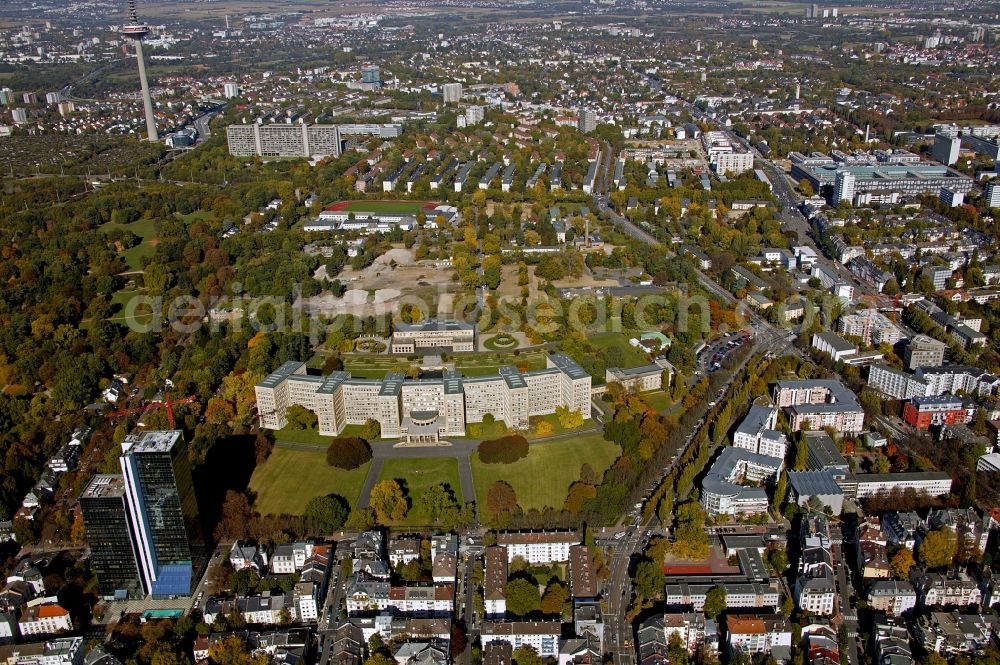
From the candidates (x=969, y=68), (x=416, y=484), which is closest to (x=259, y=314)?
(x=416, y=484)

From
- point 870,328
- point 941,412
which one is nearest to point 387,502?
point 941,412

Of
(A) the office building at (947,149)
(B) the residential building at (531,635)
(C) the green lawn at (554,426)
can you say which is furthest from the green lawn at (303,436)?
(A) the office building at (947,149)

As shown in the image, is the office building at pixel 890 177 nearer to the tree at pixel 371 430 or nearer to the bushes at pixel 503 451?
the bushes at pixel 503 451

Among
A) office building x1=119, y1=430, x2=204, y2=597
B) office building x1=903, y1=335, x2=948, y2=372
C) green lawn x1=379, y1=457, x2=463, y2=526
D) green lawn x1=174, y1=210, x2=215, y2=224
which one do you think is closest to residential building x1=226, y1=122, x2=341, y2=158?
green lawn x1=174, y1=210, x2=215, y2=224

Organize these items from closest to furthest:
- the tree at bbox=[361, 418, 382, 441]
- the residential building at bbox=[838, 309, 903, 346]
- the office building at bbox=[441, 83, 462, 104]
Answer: the tree at bbox=[361, 418, 382, 441] < the residential building at bbox=[838, 309, 903, 346] < the office building at bbox=[441, 83, 462, 104]

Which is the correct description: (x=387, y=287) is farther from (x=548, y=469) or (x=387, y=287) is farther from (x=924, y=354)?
(x=924, y=354)

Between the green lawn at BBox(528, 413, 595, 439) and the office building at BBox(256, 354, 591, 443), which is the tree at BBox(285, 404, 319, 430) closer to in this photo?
the office building at BBox(256, 354, 591, 443)
